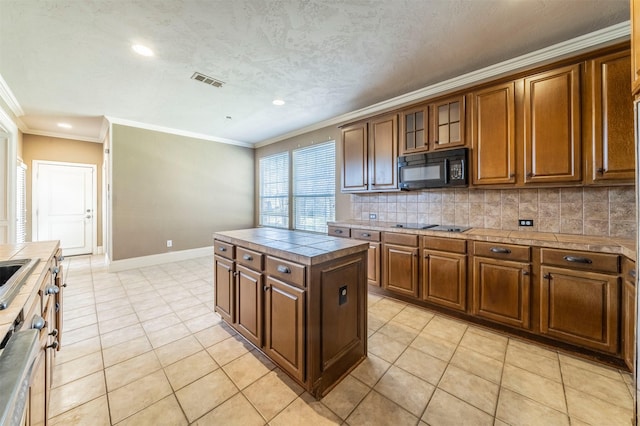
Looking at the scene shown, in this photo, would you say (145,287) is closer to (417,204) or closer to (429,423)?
(429,423)

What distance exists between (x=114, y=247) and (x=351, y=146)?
4388 mm

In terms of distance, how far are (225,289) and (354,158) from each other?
246 cm

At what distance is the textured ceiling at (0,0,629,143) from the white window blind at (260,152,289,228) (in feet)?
6.58

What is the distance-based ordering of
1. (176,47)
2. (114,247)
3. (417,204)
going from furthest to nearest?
(114,247) → (417,204) → (176,47)

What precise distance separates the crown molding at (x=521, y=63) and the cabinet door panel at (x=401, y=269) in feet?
6.64

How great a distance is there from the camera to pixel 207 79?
117 inches

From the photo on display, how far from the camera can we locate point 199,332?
7.82ft

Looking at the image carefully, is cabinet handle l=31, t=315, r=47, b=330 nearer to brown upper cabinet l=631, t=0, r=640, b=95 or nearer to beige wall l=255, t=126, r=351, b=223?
brown upper cabinet l=631, t=0, r=640, b=95

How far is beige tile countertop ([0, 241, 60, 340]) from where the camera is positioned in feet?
2.70

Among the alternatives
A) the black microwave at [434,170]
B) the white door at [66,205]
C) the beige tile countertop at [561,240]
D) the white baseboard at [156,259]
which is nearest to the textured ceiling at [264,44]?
the black microwave at [434,170]

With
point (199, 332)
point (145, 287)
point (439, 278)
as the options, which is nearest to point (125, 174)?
point (145, 287)

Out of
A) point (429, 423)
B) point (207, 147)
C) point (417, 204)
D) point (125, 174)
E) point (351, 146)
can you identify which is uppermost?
point (207, 147)

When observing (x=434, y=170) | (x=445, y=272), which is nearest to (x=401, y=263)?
(x=445, y=272)

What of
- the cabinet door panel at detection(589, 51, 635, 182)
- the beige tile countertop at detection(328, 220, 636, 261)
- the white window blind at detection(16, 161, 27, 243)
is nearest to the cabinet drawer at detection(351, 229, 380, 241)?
the beige tile countertop at detection(328, 220, 636, 261)
